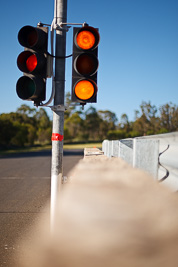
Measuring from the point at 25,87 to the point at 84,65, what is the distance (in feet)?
2.71

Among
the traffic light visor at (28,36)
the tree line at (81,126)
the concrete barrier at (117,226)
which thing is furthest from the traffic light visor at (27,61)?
the tree line at (81,126)

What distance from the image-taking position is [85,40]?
3.29 m

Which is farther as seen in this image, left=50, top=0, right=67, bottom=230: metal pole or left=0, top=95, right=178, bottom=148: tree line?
left=0, top=95, right=178, bottom=148: tree line

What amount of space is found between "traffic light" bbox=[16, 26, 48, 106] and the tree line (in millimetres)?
33080

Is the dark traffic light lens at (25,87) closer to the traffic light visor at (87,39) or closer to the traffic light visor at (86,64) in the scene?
the traffic light visor at (86,64)

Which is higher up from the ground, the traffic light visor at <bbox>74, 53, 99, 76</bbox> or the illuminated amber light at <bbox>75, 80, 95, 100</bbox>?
the traffic light visor at <bbox>74, 53, 99, 76</bbox>

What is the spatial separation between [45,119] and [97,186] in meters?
78.2

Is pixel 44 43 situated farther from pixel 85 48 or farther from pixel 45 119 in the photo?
pixel 45 119

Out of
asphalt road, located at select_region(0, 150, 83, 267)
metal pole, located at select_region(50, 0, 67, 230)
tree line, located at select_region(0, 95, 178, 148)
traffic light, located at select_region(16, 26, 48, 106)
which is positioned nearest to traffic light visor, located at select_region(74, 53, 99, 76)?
metal pole, located at select_region(50, 0, 67, 230)

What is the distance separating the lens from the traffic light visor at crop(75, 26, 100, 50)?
10.7 ft

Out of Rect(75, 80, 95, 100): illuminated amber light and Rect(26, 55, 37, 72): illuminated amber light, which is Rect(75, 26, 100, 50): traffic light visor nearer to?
Rect(75, 80, 95, 100): illuminated amber light

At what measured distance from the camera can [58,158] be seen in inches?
131

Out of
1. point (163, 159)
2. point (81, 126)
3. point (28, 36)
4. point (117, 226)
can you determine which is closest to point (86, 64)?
point (28, 36)

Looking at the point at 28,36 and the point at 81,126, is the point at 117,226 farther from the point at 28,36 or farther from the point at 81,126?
the point at 81,126
